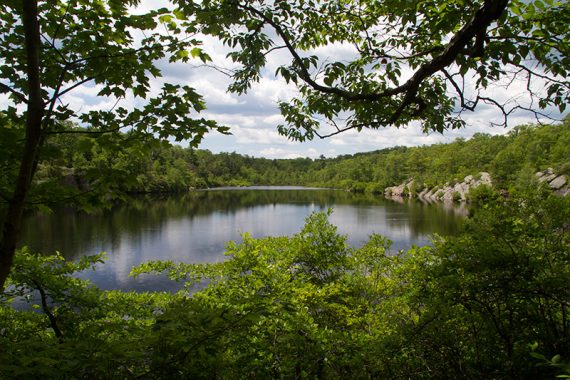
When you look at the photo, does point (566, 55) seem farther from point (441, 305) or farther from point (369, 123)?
point (441, 305)

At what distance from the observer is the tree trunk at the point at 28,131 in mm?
1748

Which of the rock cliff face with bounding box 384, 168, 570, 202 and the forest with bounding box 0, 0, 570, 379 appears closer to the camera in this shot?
the forest with bounding box 0, 0, 570, 379

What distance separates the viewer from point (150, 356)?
2.26 m

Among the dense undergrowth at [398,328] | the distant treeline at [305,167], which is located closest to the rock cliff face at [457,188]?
the distant treeline at [305,167]

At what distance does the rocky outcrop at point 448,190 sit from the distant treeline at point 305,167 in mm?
1694

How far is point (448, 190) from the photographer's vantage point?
69.0 metres

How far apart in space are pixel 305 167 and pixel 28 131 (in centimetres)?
19500

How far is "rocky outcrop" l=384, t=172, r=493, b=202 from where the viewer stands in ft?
202

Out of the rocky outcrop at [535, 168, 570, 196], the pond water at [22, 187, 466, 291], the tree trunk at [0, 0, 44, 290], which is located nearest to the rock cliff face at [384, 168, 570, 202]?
the rocky outcrop at [535, 168, 570, 196]

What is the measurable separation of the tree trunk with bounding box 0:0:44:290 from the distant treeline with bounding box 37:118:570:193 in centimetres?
47

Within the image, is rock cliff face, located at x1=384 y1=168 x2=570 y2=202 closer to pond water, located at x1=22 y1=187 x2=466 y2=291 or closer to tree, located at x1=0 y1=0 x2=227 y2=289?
pond water, located at x1=22 y1=187 x2=466 y2=291

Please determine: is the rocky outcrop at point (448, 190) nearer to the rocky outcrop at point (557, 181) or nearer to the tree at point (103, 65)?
the rocky outcrop at point (557, 181)

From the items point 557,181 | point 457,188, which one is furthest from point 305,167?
point 557,181

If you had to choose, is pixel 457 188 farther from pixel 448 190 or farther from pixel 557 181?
pixel 557 181
